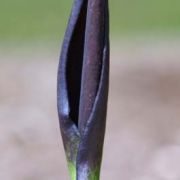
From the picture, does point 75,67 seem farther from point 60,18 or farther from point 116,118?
point 60,18

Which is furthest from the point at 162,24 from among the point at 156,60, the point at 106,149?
the point at 106,149

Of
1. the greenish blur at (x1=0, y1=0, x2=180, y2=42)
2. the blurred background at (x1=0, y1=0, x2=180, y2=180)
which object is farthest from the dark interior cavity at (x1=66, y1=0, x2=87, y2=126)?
the greenish blur at (x1=0, y1=0, x2=180, y2=42)

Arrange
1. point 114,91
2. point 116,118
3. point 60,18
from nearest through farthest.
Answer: point 116,118 < point 114,91 < point 60,18

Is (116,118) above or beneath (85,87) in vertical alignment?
beneath

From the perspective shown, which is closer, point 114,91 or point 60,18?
point 114,91

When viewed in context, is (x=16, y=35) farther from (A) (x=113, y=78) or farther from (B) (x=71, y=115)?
(B) (x=71, y=115)

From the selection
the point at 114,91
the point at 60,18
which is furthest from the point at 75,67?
the point at 60,18
